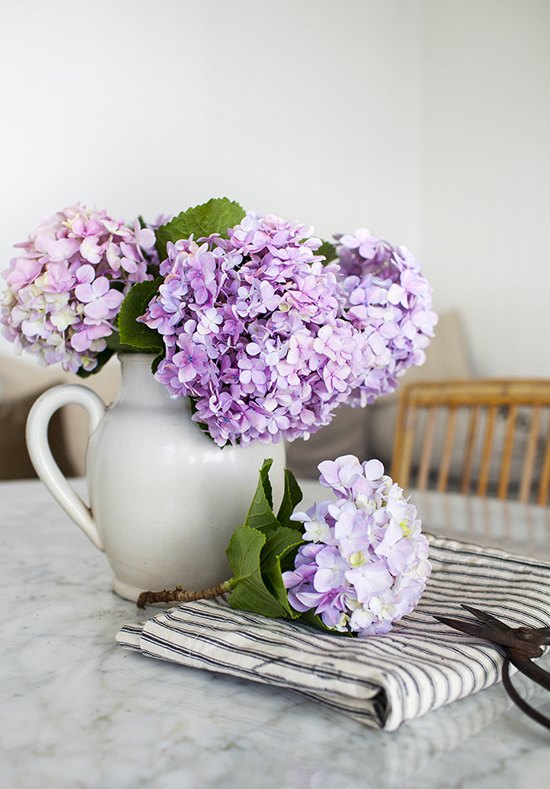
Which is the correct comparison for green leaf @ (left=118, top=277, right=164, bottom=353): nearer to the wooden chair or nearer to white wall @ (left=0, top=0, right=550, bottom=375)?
the wooden chair

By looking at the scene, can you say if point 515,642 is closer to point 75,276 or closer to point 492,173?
point 75,276

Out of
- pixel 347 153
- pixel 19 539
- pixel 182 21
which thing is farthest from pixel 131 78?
pixel 19 539

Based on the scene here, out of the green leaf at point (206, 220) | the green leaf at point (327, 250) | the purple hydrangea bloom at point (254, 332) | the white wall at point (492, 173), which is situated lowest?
the purple hydrangea bloom at point (254, 332)

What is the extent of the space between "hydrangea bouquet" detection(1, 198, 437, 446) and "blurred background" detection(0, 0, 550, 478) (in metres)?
1.49

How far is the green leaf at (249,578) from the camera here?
413 millimetres

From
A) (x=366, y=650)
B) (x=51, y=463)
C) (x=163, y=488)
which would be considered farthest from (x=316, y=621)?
(x=51, y=463)

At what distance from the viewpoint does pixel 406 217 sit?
10.5 ft

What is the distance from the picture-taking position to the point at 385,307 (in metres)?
0.52

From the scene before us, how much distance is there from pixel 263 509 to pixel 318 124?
2.79 meters

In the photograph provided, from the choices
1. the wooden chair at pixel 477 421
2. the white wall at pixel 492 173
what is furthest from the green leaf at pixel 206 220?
the white wall at pixel 492 173

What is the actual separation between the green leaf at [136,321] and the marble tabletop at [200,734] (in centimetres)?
22

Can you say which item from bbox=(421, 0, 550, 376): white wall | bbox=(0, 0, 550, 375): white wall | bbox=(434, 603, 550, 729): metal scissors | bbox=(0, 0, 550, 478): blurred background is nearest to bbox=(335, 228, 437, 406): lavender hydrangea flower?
bbox=(434, 603, 550, 729): metal scissors

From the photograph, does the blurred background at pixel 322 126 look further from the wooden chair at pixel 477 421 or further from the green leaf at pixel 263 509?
the green leaf at pixel 263 509

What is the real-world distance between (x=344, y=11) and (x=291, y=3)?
1.05 feet
